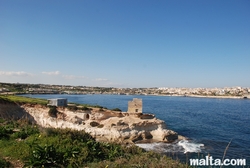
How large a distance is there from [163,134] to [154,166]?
771 inches

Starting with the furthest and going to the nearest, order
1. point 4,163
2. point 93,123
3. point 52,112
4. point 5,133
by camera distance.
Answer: point 52,112 < point 93,123 < point 5,133 < point 4,163

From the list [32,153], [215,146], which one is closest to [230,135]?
[215,146]

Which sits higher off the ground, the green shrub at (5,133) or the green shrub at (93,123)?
the green shrub at (5,133)

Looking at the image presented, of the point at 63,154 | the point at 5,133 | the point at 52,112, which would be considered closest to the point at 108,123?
the point at 52,112

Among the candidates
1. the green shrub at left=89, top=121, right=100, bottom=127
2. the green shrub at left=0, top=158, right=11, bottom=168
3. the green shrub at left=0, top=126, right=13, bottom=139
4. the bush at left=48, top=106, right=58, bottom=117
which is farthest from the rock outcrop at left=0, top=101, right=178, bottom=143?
the green shrub at left=0, top=158, right=11, bottom=168

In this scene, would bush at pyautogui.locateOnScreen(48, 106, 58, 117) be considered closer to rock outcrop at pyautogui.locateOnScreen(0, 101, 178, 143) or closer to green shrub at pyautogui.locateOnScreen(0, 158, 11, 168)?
rock outcrop at pyautogui.locateOnScreen(0, 101, 178, 143)

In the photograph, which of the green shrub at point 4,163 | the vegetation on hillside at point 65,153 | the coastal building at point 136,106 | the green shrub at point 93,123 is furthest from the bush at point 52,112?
the green shrub at point 4,163

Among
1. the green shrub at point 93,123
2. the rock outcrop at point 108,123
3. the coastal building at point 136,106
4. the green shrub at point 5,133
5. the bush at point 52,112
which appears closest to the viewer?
the green shrub at point 5,133

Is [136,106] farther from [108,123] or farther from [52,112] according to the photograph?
[52,112]

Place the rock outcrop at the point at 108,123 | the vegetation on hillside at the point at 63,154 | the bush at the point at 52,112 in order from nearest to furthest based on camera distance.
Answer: the vegetation on hillside at the point at 63,154 < the rock outcrop at the point at 108,123 < the bush at the point at 52,112

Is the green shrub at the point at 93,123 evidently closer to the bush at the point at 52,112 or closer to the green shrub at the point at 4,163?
the bush at the point at 52,112

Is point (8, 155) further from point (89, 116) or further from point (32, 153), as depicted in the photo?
point (89, 116)

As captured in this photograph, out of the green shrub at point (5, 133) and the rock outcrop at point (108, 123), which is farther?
the rock outcrop at point (108, 123)

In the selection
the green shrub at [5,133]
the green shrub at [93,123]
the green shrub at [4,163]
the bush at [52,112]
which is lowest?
the green shrub at [93,123]
